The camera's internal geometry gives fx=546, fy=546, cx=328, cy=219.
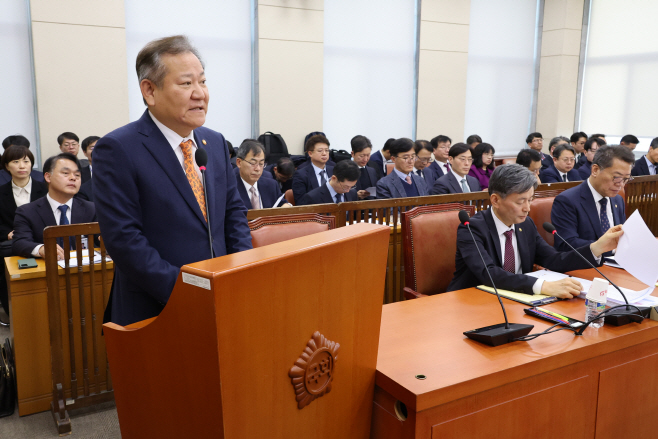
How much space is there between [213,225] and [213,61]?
593 cm

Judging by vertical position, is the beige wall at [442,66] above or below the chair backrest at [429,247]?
above

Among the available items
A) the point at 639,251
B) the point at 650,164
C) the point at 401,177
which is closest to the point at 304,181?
the point at 401,177

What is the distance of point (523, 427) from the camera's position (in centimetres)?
147

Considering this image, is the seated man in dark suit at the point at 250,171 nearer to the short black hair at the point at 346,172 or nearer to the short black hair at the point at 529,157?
the short black hair at the point at 346,172

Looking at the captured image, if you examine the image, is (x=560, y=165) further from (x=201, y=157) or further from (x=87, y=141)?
(x=201, y=157)

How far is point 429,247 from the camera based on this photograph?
259cm

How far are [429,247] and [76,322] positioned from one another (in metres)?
1.69

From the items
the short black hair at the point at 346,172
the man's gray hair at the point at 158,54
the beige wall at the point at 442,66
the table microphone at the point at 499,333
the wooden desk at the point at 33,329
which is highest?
the beige wall at the point at 442,66

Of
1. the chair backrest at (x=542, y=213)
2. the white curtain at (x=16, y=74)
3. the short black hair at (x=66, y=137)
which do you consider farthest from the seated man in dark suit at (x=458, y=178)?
the white curtain at (x=16, y=74)

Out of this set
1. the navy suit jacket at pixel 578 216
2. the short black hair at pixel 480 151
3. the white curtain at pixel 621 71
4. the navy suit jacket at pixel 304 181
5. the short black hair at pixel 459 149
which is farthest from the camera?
the white curtain at pixel 621 71

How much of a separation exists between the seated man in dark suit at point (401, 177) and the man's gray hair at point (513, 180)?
203cm

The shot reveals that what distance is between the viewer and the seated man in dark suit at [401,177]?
14.4ft

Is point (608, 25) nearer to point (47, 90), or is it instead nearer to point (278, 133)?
point (278, 133)

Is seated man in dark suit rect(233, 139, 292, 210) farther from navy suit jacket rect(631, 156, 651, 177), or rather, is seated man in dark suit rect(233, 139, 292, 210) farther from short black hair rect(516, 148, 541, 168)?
navy suit jacket rect(631, 156, 651, 177)
